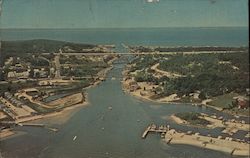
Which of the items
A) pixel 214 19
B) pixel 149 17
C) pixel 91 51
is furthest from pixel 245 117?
pixel 91 51

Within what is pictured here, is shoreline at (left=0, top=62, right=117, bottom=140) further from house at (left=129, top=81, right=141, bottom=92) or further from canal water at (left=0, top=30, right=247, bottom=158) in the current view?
house at (left=129, top=81, right=141, bottom=92)

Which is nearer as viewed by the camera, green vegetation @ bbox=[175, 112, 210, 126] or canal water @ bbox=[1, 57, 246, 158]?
canal water @ bbox=[1, 57, 246, 158]

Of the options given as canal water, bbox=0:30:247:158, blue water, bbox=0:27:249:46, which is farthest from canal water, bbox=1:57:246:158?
blue water, bbox=0:27:249:46

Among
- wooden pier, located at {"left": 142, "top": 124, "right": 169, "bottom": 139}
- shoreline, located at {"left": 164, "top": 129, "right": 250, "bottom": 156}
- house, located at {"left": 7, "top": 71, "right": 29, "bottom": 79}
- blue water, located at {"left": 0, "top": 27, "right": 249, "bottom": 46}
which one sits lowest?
shoreline, located at {"left": 164, "top": 129, "right": 250, "bottom": 156}

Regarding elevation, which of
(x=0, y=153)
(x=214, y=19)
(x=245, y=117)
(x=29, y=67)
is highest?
(x=214, y=19)

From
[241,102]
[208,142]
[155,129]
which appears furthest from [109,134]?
[241,102]

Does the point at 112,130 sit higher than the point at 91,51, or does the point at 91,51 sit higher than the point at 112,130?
the point at 91,51

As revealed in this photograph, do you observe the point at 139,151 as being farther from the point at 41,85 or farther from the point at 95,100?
the point at 41,85

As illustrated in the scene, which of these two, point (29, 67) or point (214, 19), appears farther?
point (29, 67)
